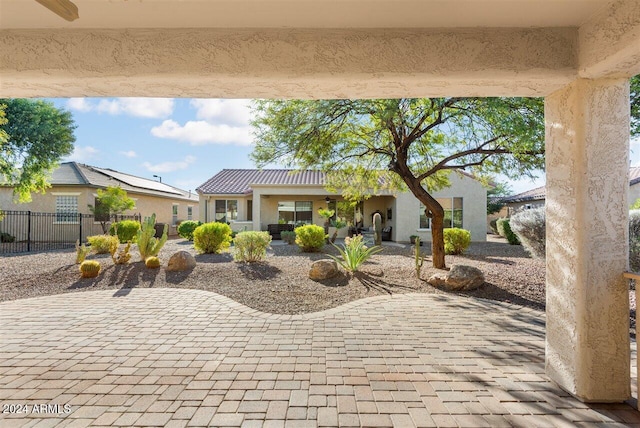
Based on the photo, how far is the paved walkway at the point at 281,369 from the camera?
8.36ft

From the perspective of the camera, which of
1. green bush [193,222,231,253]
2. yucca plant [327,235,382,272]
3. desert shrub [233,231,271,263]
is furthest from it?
green bush [193,222,231,253]

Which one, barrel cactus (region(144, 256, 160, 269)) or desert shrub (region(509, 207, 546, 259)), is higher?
desert shrub (region(509, 207, 546, 259))

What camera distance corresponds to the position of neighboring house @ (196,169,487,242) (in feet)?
53.7

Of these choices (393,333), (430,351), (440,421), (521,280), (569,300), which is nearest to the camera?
(440,421)

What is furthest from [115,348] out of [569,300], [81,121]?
[81,121]

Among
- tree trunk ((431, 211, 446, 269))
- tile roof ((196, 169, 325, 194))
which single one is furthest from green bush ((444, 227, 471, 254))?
tile roof ((196, 169, 325, 194))

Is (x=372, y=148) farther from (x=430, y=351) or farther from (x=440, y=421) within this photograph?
(x=440, y=421)

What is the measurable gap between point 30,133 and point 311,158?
15.3 meters

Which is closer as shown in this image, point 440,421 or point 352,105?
point 440,421

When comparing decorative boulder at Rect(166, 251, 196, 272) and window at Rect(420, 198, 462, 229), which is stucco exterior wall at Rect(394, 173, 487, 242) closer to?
window at Rect(420, 198, 462, 229)

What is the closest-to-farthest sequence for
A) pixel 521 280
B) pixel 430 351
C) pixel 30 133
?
pixel 430 351, pixel 521 280, pixel 30 133

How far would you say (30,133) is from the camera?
47.2 feet

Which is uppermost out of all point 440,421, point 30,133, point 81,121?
point 81,121

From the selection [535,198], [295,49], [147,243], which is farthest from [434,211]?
[535,198]
